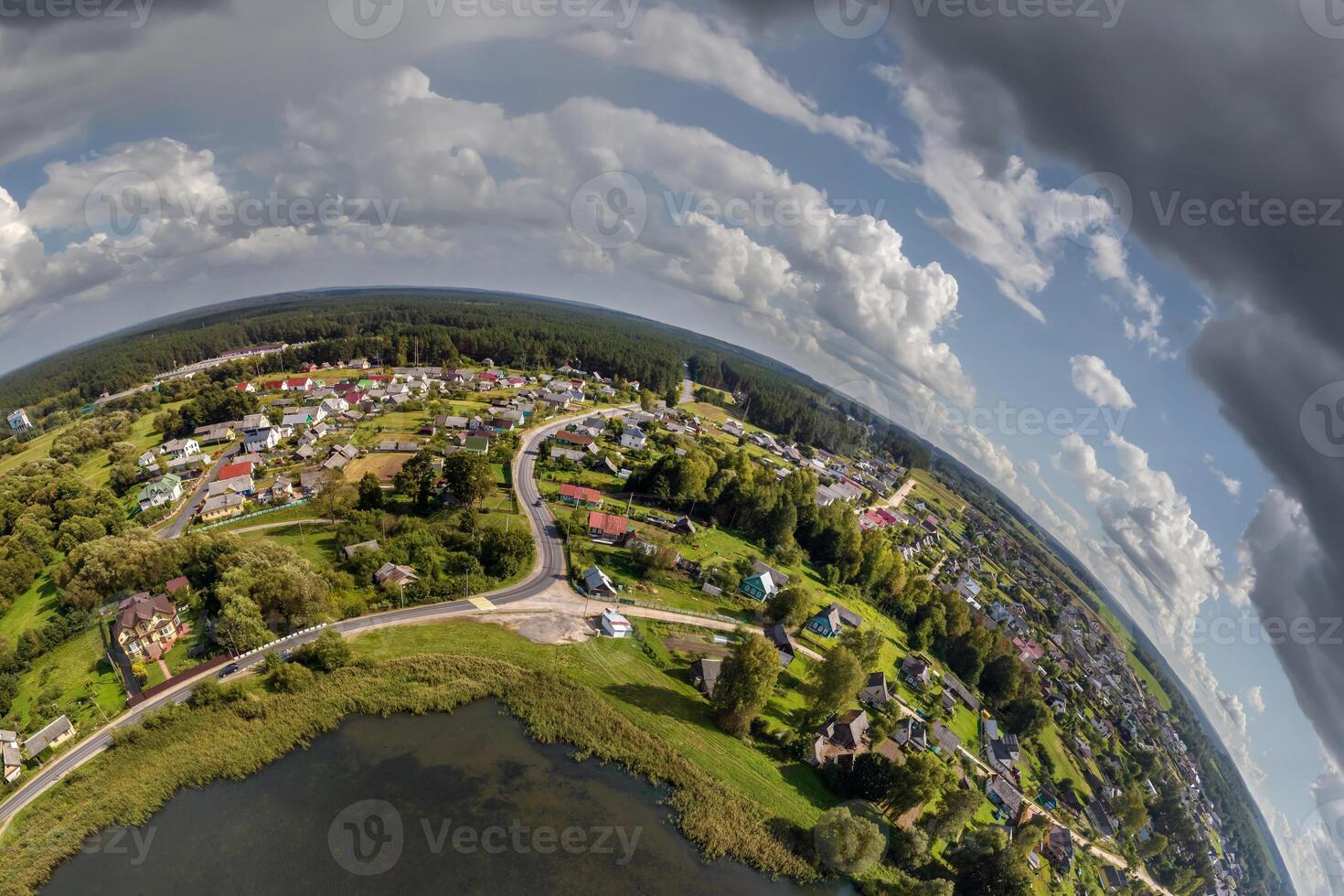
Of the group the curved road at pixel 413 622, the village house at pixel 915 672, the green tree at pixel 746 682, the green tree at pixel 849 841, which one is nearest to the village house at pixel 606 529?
the curved road at pixel 413 622

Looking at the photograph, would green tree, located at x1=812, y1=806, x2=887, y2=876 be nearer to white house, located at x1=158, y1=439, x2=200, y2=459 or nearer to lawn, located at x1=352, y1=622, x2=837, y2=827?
lawn, located at x1=352, y1=622, x2=837, y2=827

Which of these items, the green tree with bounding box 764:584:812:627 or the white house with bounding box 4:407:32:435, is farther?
the white house with bounding box 4:407:32:435

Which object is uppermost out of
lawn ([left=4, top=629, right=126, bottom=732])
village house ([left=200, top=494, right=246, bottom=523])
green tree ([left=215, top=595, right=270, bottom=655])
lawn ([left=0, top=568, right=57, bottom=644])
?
village house ([left=200, top=494, right=246, bottom=523])

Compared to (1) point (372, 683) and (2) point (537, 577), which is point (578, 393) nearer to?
(2) point (537, 577)

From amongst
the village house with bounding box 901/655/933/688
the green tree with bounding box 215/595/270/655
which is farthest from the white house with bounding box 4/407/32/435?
the village house with bounding box 901/655/933/688

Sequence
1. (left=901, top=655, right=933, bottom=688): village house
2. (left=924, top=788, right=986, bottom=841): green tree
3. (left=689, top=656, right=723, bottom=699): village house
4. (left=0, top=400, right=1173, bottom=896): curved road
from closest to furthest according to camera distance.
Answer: (left=0, top=400, right=1173, bottom=896): curved road, (left=924, top=788, right=986, bottom=841): green tree, (left=689, top=656, right=723, bottom=699): village house, (left=901, top=655, right=933, bottom=688): village house

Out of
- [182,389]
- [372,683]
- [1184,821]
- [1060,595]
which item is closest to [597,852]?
[372,683]

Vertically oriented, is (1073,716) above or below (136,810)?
above
